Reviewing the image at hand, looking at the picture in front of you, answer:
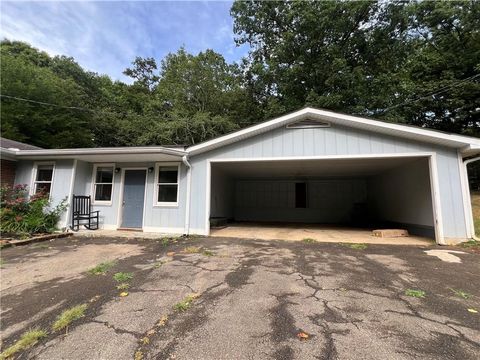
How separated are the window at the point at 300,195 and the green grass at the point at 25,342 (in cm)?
1289

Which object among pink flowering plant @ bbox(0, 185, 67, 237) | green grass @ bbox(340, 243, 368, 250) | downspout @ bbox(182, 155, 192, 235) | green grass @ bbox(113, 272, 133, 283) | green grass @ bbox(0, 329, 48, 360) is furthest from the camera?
downspout @ bbox(182, 155, 192, 235)

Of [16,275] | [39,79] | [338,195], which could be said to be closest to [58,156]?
[16,275]

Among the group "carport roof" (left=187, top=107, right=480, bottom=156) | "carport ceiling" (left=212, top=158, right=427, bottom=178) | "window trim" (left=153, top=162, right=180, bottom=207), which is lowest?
"window trim" (left=153, top=162, right=180, bottom=207)

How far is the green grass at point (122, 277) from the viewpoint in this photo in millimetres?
4081

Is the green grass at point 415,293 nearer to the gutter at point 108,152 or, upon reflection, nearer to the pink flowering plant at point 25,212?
the gutter at point 108,152

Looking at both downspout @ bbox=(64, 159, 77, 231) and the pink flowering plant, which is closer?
the pink flowering plant

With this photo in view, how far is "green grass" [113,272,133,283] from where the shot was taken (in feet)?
13.4

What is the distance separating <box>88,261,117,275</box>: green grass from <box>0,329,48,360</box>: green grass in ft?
6.23

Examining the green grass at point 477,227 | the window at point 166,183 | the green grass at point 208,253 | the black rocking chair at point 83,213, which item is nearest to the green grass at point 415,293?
the green grass at point 208,253

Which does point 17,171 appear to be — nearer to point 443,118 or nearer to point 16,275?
point 16,275

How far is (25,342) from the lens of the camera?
7.89 feet

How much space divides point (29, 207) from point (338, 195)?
44.4ft

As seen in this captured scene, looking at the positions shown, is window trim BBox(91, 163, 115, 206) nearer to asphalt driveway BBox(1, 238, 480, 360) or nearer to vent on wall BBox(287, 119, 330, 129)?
asphalt driveway BBox(1, 238, 480, 360)

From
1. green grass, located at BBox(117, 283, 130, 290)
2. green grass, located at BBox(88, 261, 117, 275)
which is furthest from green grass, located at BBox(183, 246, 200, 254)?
→ green grass, located at BBox(117, 283, 130, 290)
